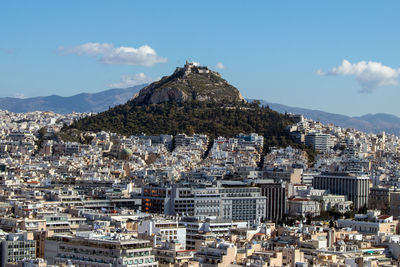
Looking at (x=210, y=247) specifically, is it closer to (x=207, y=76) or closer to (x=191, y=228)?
(x=191, y=228)

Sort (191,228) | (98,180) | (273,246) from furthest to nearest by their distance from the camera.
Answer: (98,180), (191,228), (273,246)

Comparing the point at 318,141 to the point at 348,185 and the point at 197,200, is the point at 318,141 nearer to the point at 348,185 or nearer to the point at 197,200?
the point at 348,185

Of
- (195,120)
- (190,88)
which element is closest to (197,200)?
(195,120)

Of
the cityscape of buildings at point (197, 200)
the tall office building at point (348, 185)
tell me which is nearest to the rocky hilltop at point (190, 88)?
the cityscape of buildings at point (197, 200)

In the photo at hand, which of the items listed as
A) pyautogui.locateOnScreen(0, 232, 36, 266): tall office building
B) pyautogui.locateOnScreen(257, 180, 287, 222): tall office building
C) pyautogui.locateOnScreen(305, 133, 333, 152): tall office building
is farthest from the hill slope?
pyautogui.locateOnScreen(0, 232, 36, 266): tall office building

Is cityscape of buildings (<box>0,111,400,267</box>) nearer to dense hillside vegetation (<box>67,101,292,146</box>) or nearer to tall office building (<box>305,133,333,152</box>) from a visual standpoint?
tall office building (<box>305,133,333,152</box>)

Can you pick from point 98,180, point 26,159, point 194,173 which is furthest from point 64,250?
point 26,159
